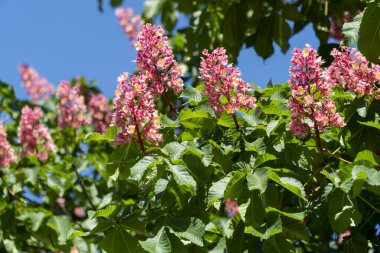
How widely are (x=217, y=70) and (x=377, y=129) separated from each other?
59cm

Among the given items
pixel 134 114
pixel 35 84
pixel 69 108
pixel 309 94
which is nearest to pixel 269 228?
pixel 309 94

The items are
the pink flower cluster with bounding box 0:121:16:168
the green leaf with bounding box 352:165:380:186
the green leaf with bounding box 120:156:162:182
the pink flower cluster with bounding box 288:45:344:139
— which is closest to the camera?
the green leaf with bounding box 352:165:380:186

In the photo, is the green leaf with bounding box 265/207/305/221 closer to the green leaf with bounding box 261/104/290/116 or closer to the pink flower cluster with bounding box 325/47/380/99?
the green leaf with bounding box 261/104/290/116

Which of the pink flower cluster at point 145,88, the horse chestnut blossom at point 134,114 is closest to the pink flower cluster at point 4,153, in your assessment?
the pink flower cluster at point 145,88

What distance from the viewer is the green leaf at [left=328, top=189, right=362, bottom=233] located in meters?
2.01

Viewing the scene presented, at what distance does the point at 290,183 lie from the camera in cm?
200

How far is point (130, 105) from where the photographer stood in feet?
7.02

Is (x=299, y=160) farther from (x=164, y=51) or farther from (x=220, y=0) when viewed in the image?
(x=220, y=0)

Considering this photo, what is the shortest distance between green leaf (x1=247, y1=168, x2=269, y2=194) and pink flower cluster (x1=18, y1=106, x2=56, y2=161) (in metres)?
2.36

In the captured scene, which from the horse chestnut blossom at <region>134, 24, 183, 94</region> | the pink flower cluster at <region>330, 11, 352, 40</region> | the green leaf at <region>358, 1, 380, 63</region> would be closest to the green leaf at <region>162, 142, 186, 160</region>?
the horse chestnut blossom at <region>134, 24, 183, 94</region>

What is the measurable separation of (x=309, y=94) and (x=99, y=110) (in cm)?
329

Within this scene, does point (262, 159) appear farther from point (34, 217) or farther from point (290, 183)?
point (34, 217)

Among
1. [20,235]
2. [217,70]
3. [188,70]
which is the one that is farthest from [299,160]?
[188,70]

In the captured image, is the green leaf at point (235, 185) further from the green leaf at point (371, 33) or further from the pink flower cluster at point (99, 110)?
the pink flower cluster at point (99, 110)
